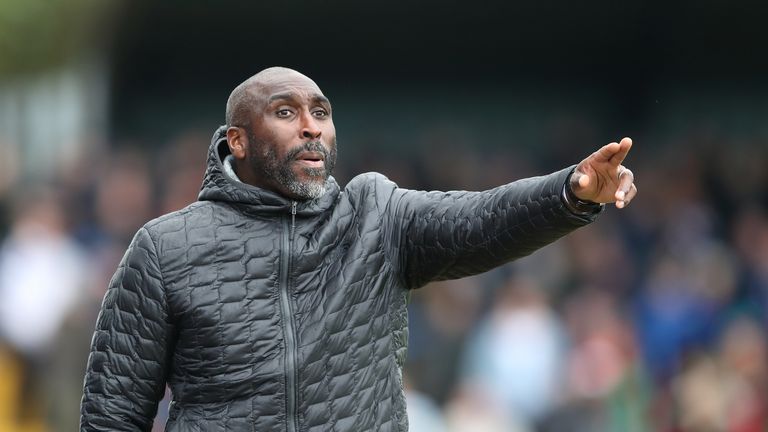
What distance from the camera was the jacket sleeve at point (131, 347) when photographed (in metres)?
3.98

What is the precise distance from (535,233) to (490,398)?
17.2 feet

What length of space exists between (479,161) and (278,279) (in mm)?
10407

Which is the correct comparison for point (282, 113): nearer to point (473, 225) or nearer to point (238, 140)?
point (238, 140)

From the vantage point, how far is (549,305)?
10.4 m

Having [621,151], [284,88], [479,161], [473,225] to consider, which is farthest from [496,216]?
[479,161]

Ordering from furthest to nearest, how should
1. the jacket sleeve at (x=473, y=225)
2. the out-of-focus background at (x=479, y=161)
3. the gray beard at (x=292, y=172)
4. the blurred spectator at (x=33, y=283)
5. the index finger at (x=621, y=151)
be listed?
the blurred spectator at (x=33, y=283) → the out-of-focus background at (x=479, y=161) → the gray beard at (x=292, y=172) → the jacket sleeve at (x=473, y=225) → the index finger at (x=621, y=151)

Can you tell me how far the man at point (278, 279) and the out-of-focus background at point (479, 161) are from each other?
15.2 ft

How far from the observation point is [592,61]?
15547 mm

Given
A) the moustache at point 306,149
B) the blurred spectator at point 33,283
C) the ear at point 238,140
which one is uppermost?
the blurred spectator at point 33,283

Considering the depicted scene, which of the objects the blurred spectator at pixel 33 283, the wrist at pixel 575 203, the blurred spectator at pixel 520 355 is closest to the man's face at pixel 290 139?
the wrist at pixel 575 203

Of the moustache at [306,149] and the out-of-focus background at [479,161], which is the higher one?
the out-of-focus background at [479,161]

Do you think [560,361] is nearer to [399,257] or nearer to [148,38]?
[399,257]

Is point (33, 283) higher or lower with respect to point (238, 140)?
higher

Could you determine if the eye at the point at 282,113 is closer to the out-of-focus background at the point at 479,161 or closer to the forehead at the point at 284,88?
the forehead at the point at 284,88
